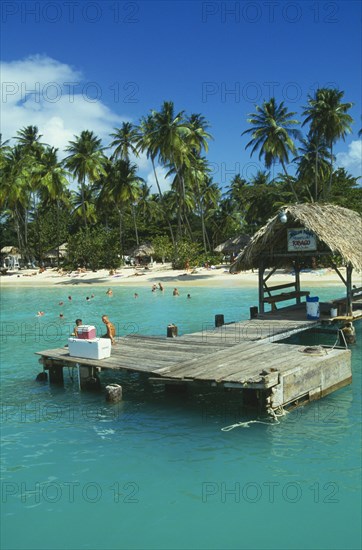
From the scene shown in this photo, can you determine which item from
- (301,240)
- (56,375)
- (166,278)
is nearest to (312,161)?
(166,278)

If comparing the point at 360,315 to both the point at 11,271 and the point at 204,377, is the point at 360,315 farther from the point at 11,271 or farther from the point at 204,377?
the point at 11,271

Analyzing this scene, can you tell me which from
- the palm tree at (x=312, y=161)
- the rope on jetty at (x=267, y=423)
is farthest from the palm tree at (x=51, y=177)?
the rope on jetty at (x=267, y=423)

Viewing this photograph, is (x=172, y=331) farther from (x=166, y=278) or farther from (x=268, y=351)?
(x=166, y=278)

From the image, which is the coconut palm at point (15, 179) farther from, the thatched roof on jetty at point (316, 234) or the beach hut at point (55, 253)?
the thatched roof on jetty at point (316, 234)

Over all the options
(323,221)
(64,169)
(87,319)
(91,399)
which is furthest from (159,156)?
(91,399)

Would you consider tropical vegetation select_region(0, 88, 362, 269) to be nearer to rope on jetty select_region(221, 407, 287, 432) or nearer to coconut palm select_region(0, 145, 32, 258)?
coconut palm select_region(0, 145, 32, 258)

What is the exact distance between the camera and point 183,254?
5256 cm

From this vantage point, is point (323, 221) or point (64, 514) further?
point (323, 221)

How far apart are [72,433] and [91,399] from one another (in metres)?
2.07

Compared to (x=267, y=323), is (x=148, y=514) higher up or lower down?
lower down

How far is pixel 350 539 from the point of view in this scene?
712cm

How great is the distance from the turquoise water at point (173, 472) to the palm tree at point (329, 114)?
41345 mm

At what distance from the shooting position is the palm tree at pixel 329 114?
50125 mm

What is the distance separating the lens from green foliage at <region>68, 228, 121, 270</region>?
188 feet
